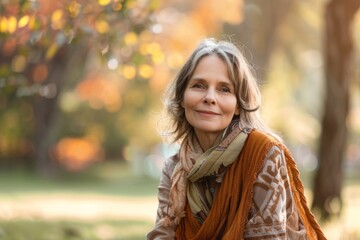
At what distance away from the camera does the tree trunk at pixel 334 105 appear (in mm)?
9922

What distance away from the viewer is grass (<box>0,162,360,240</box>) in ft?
29.0

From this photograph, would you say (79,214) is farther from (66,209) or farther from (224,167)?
(224,167)

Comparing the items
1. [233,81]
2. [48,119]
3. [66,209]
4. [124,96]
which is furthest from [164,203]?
[124,96]

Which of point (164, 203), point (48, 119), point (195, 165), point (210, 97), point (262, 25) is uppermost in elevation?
point (48, 119)

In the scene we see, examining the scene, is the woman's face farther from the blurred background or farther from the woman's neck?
the blurred background

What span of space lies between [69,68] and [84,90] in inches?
132

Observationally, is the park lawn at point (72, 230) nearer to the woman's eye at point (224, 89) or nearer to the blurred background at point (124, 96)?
the blurred background at point (124, 96)

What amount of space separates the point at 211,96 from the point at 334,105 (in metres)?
6.39

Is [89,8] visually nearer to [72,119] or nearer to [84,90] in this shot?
[84,90]

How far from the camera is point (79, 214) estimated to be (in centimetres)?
1306

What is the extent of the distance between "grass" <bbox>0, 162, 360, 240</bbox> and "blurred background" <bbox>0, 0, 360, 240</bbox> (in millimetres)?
38

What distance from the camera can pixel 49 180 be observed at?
25.7 m

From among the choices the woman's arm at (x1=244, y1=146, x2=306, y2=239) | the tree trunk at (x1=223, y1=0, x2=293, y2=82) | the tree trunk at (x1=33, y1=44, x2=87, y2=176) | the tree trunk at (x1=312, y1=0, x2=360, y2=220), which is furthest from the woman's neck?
the tree trunk at (x1=33, y1=44, x2=87, y2=176)

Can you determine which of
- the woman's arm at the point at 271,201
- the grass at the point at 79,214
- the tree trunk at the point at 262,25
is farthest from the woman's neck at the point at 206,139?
the tree trunk at the point at 262,25
